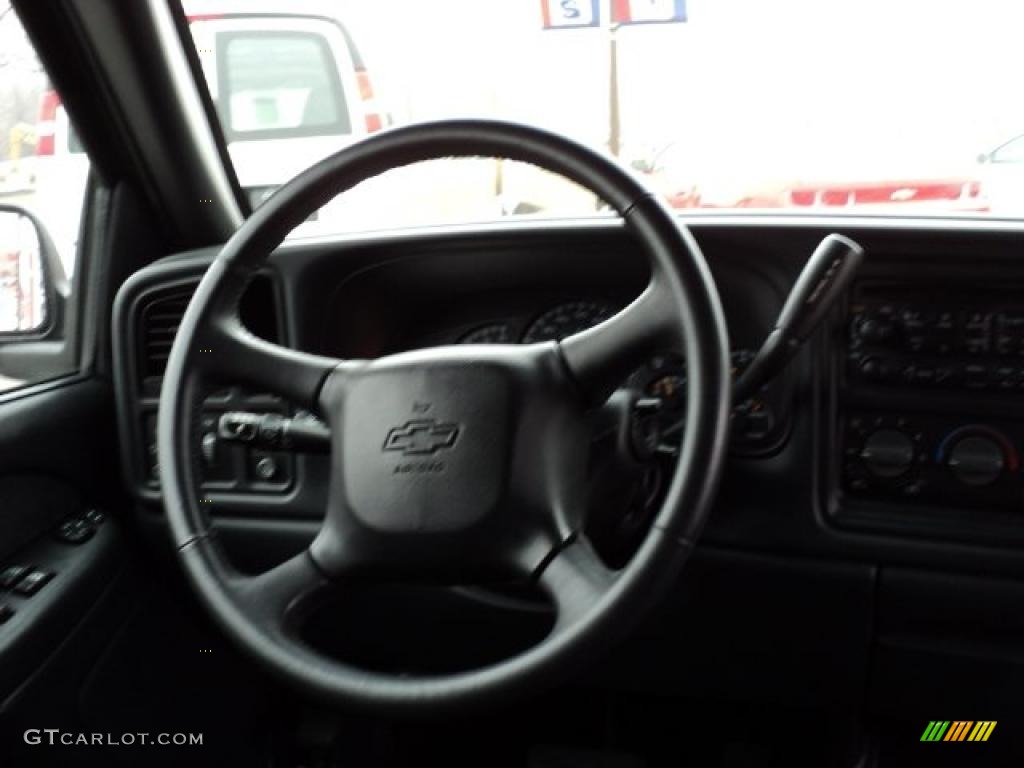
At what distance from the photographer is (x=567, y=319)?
1.75 metres

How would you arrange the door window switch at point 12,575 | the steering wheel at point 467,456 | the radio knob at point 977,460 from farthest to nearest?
1. the door window switch at point 12,575
2. the radio knob at point 977,460
3. the steering wheel at point 467,456

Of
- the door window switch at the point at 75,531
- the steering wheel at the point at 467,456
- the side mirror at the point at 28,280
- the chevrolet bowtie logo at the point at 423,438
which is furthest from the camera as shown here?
the side mirror at the point at 28,280

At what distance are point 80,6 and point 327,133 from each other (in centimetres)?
45

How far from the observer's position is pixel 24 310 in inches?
78.7

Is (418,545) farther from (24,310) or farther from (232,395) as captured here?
(24,310)

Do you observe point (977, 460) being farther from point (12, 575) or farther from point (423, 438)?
point (12, 575)

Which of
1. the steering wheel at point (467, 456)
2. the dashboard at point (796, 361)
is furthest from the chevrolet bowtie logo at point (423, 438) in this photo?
the dashboard at point (796, 361)

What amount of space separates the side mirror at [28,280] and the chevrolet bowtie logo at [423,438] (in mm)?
1062

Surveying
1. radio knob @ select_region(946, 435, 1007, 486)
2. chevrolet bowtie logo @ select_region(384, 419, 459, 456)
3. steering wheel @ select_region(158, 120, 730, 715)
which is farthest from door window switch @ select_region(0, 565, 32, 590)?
radio knob @ select_region(946, 435, 1007, 486)

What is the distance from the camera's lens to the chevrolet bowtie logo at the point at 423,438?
47.1 inches

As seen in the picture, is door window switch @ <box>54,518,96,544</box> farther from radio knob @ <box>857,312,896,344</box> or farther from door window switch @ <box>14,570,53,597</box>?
radio knob @ <box>857,312,896,344</box>

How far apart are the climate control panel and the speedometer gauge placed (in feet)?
1.35
